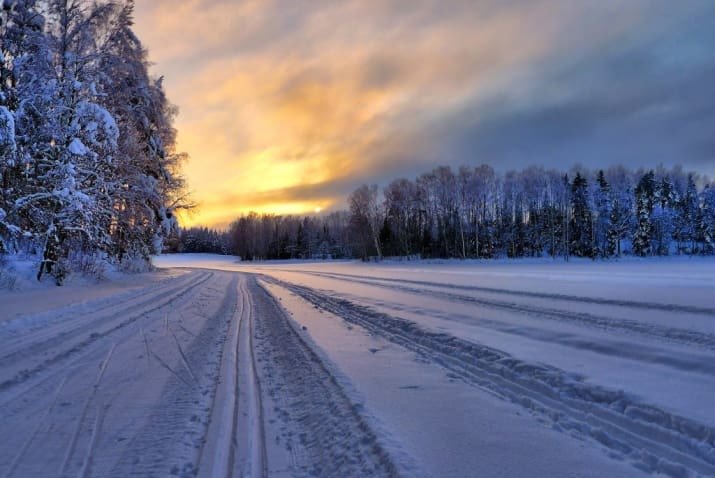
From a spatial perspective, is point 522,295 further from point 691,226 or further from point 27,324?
point 691,226

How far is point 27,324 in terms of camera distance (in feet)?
27.4

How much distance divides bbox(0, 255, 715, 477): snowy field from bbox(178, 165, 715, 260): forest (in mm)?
53098

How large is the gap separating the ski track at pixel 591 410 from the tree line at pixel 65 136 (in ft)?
45.6

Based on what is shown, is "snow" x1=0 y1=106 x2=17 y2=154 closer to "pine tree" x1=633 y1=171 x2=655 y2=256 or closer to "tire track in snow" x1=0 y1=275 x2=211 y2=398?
"tire track in snow" x1=0 y1=275 x2=211 y2=398

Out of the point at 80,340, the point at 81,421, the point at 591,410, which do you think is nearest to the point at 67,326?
the point at 80,340

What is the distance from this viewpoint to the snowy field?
3.04m

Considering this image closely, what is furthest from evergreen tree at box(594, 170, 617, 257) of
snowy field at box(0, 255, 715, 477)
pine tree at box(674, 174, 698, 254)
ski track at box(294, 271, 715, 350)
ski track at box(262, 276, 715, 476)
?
ski track at box(262, 276, 715, 476)

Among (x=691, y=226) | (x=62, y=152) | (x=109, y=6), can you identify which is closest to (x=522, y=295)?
(x=62, y=152)

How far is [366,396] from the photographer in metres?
Answer: 4.35

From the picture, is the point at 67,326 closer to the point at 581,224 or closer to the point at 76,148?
the point at 76,148

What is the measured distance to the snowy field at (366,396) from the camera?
3.04m

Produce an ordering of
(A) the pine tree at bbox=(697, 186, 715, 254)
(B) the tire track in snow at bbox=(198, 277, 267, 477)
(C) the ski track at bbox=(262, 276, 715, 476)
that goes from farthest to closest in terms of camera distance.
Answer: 1. (A) the pine tree at bbox=(697, 186, 715, 254)
2. (C) the ski track at bbox=(262, 276, 715, 476)
3. (B) the tire track in snow at bbox=(198, 277, 267, 477)

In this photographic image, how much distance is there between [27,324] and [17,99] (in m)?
10.3

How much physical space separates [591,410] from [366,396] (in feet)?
7.48
